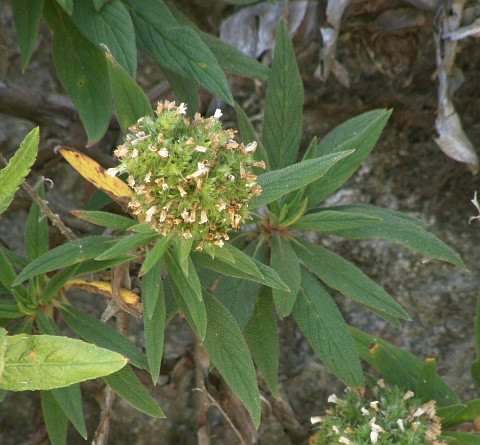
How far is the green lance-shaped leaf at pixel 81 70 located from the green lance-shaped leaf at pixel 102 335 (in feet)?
1.38

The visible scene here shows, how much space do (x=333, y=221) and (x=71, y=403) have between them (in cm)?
67

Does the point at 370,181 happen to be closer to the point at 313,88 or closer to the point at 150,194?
the point at 313,88

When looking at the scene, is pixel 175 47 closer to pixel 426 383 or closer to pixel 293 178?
pixel 293 178

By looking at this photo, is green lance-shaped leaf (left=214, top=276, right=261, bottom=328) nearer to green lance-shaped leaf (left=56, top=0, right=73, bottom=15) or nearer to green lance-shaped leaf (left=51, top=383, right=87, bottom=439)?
green lance-shaped leaf (left=51, top=383, right=87, bottom=439)

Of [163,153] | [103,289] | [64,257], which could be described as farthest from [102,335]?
[163,153]

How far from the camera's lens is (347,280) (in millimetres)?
1386

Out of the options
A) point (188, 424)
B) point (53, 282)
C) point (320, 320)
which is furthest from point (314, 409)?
point (53, 282)

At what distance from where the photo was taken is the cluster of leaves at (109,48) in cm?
132

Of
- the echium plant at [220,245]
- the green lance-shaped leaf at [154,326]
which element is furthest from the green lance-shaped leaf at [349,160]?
the green lance-shaped leaf at [154,326]

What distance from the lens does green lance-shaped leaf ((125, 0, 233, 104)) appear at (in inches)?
52.1

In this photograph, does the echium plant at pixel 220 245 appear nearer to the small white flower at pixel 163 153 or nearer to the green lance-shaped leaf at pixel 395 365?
the small white flower at pixel 163 153

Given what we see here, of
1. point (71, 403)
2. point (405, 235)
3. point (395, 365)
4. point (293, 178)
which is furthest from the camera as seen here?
point (395, 365)

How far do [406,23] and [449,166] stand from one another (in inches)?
19.6

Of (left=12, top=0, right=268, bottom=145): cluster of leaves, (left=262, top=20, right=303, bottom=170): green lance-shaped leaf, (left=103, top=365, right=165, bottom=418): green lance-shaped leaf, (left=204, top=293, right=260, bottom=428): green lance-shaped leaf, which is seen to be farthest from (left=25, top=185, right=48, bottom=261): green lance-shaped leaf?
(left=262, top=20, right=303, bottom=170): green lance-shaped leaf
